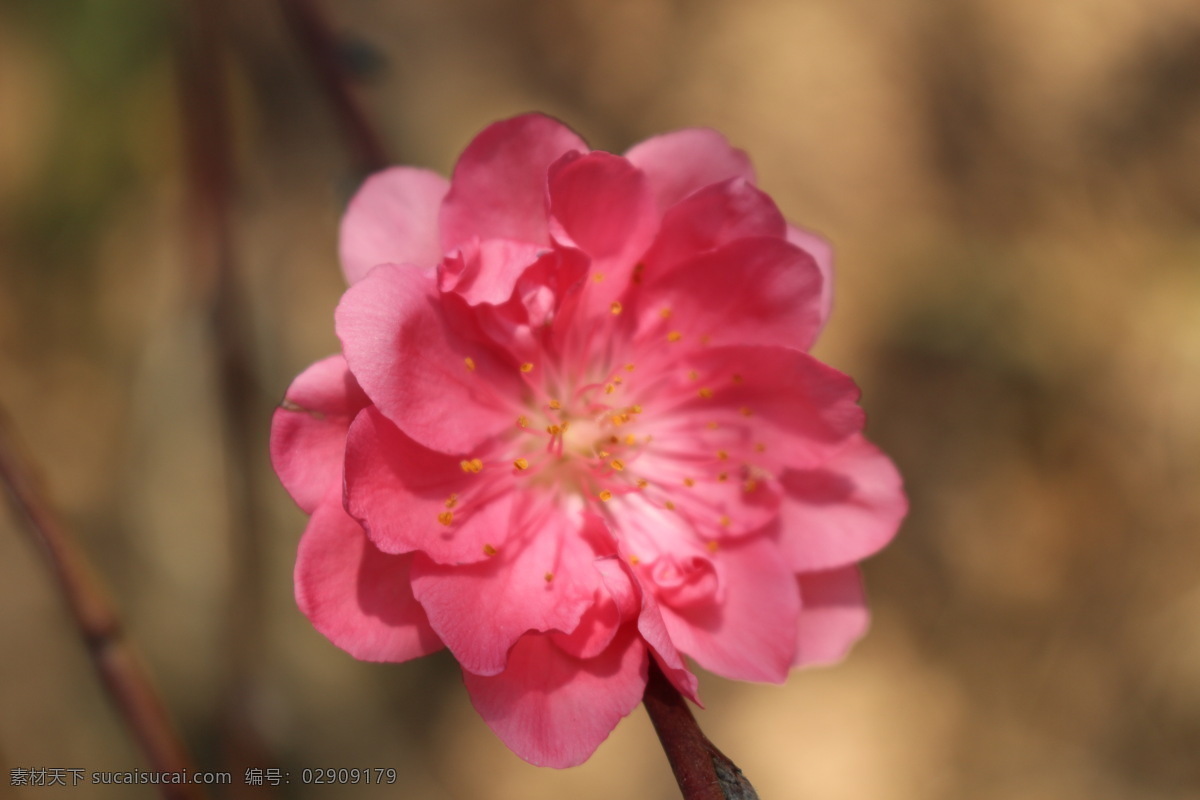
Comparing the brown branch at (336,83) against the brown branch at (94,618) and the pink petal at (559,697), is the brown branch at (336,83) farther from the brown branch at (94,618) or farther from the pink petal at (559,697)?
the pink petal at (559,697)

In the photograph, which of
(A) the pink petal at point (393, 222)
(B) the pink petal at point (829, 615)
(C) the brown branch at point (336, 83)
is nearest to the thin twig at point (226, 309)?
(C) the brown branch at point (336, 83)

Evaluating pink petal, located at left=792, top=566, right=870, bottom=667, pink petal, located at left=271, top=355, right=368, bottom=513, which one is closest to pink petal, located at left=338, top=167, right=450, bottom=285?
pink petal, located at left=271, top=355, right=368, bottom=513

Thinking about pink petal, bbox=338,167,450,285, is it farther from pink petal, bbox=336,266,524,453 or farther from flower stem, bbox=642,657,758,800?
flower stem, bbox=642,657,758,800

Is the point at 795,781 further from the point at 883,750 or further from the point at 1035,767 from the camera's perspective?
the point at 1035,767

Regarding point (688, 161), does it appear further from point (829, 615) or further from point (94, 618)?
point (94, 618)

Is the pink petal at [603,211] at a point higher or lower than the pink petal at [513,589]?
higher

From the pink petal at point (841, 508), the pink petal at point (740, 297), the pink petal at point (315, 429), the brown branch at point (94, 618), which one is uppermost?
the pink petal at point (740, 297)

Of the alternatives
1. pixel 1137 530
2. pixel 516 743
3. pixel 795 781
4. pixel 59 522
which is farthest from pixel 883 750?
pixel 59 522
